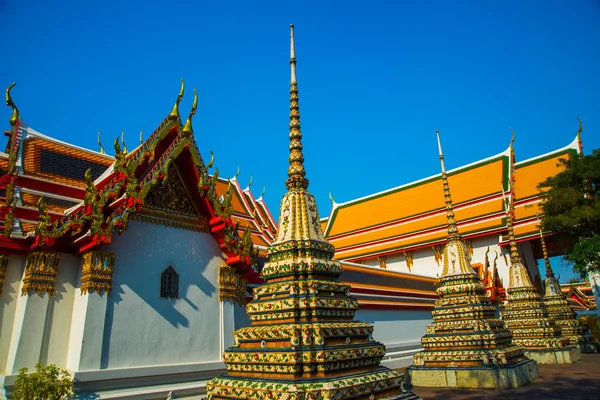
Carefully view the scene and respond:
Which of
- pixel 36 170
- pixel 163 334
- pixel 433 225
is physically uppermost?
pixel 433 225

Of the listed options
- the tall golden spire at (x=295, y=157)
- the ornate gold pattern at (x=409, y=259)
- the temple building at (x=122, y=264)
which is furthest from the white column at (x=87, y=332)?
the ornate gold pattern at (x=409, y=259)

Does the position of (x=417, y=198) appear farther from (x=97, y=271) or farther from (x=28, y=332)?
(x=28, y=332)

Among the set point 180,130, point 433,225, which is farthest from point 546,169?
point 180,130

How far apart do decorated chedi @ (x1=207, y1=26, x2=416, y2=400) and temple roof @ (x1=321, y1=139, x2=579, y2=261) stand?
16.8 meters

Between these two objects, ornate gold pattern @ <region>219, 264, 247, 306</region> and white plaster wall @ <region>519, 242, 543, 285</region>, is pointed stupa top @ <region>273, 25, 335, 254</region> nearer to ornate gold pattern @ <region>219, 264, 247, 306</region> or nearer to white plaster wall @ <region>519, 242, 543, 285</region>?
ornate gold pattern @ <region>219, 264, 247, 306</region>

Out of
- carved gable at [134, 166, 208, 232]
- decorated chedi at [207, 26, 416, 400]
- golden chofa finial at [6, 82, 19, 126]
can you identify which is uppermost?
golden chofa finial at [6, 82, 19, 126]

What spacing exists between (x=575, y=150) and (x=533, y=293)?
11638mm

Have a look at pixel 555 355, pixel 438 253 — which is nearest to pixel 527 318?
pixel 555 355

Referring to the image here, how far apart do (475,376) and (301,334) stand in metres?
4.80

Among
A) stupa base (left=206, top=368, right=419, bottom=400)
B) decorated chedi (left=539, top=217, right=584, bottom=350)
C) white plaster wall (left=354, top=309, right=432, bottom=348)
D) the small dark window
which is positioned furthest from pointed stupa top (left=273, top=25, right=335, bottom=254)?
decorated chedi (left=539, top=217, right=584, bottom=350)

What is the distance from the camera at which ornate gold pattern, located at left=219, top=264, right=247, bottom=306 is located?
7832mm

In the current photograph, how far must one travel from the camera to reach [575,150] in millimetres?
20078

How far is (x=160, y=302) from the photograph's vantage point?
22.8 ft

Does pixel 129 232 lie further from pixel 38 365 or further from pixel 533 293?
pixel 533 293
